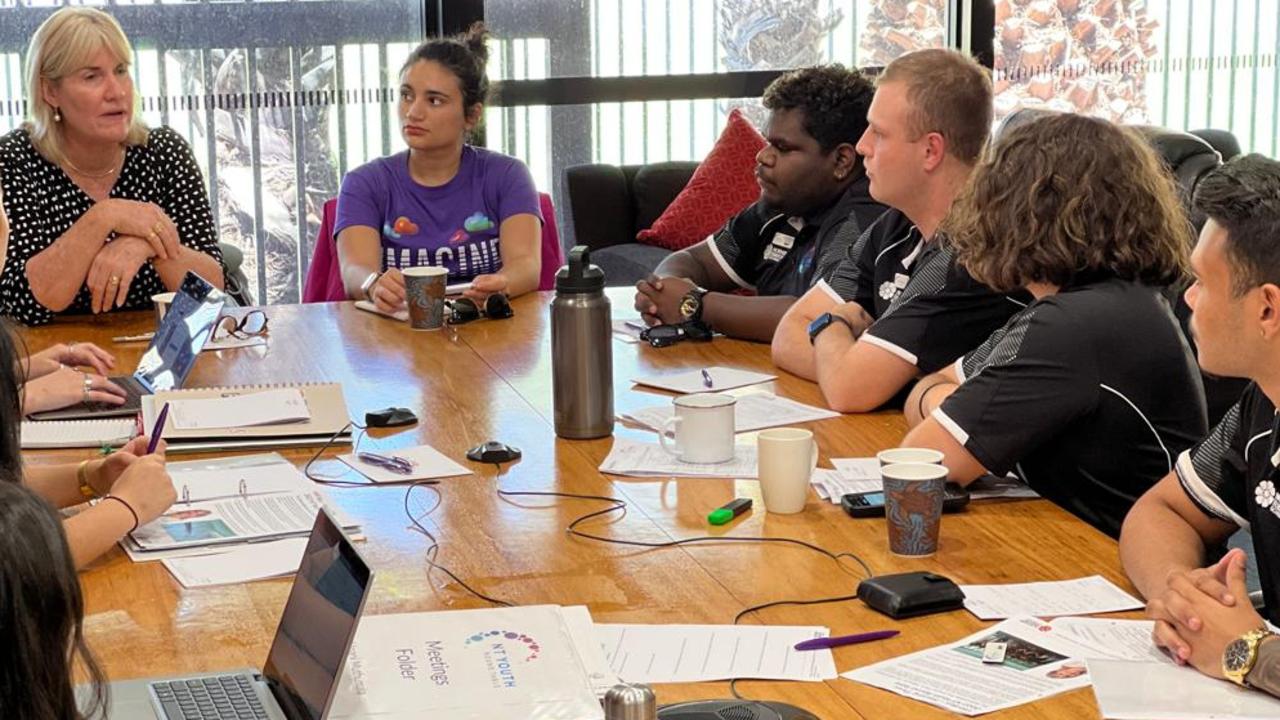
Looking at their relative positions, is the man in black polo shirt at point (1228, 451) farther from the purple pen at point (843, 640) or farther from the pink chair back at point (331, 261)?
the pink chair back at point (331, 261)

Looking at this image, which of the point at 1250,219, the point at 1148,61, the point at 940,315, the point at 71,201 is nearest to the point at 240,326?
the point at 71,201

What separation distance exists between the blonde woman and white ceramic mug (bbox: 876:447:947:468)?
2.11 meters

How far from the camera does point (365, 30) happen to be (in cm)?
565

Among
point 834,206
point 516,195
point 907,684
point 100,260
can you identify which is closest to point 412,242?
point 516,195

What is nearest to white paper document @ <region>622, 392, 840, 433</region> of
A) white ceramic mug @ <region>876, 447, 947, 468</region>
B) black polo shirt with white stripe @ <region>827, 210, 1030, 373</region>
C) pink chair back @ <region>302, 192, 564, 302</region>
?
black polo shirt with white stripe @ <region>827, 210, 1030, 373</region>

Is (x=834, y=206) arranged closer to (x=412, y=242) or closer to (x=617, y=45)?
(x=412, y=242)

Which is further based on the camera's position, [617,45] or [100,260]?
[617,45]

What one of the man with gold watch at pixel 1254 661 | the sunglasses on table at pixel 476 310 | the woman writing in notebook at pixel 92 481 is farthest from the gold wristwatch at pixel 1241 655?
the sunglasses on table at pixel 476 310

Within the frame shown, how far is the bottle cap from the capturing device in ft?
8.02

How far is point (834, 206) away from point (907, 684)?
82.5 inches

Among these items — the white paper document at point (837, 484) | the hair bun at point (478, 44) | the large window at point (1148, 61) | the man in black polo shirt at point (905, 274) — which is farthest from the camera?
the large window at point (1148, 61)

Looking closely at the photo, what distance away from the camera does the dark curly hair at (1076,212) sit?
2.31m

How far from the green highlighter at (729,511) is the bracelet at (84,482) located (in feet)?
2.78

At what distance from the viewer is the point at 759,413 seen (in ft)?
8.66
